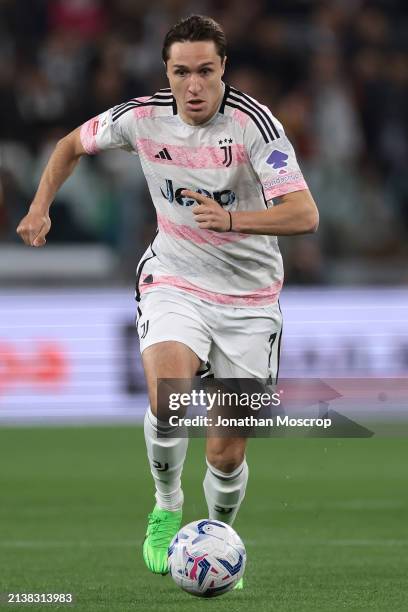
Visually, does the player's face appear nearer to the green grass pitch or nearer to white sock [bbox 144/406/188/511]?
white sock [bbox 144/406/188/511]

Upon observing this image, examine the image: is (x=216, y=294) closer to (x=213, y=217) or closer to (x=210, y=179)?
(x=210, y=179)

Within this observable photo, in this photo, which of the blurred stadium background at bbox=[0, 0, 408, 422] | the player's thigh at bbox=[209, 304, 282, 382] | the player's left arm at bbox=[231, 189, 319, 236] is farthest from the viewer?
the blurred stadium background at bbox=[0, 0, 408, 422]

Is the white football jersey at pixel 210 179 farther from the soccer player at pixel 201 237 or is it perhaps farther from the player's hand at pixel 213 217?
the player's hand at pixel 213 217

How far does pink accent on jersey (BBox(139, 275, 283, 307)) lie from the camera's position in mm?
6762

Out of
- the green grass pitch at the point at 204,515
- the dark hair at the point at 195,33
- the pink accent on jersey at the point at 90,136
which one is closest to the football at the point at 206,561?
the green grass pitch at the point at 204,515

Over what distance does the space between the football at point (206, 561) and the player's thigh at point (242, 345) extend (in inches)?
35.8

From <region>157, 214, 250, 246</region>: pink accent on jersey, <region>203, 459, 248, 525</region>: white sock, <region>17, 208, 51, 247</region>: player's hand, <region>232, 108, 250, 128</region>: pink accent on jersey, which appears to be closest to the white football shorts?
<region>157, 214, 250, 246</region>: pink accent on jersey

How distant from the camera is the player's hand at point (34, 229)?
21.8 feet

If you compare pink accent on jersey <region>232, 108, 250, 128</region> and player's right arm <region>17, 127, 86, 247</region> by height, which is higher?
pink accent on jersey <region>232, 108, 250, 128</region>

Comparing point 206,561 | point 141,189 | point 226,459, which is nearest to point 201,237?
point 226,459

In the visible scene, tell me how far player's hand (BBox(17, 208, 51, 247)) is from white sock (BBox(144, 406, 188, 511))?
2.92 feet

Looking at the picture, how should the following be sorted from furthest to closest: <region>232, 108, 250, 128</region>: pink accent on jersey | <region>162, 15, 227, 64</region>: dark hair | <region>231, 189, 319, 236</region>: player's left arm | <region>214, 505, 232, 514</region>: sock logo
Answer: <region>214, 505, 232, 514</region>: sock logo < <region>232, 108, 250, 128</region>: pink accent on jersey < <region>162, 15, 227, 64</region>: dark hair < <region>231, 189, 319, 236</region>: player's left arm

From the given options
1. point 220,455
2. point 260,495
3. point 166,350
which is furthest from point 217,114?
point 260,495

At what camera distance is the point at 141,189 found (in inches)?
584
